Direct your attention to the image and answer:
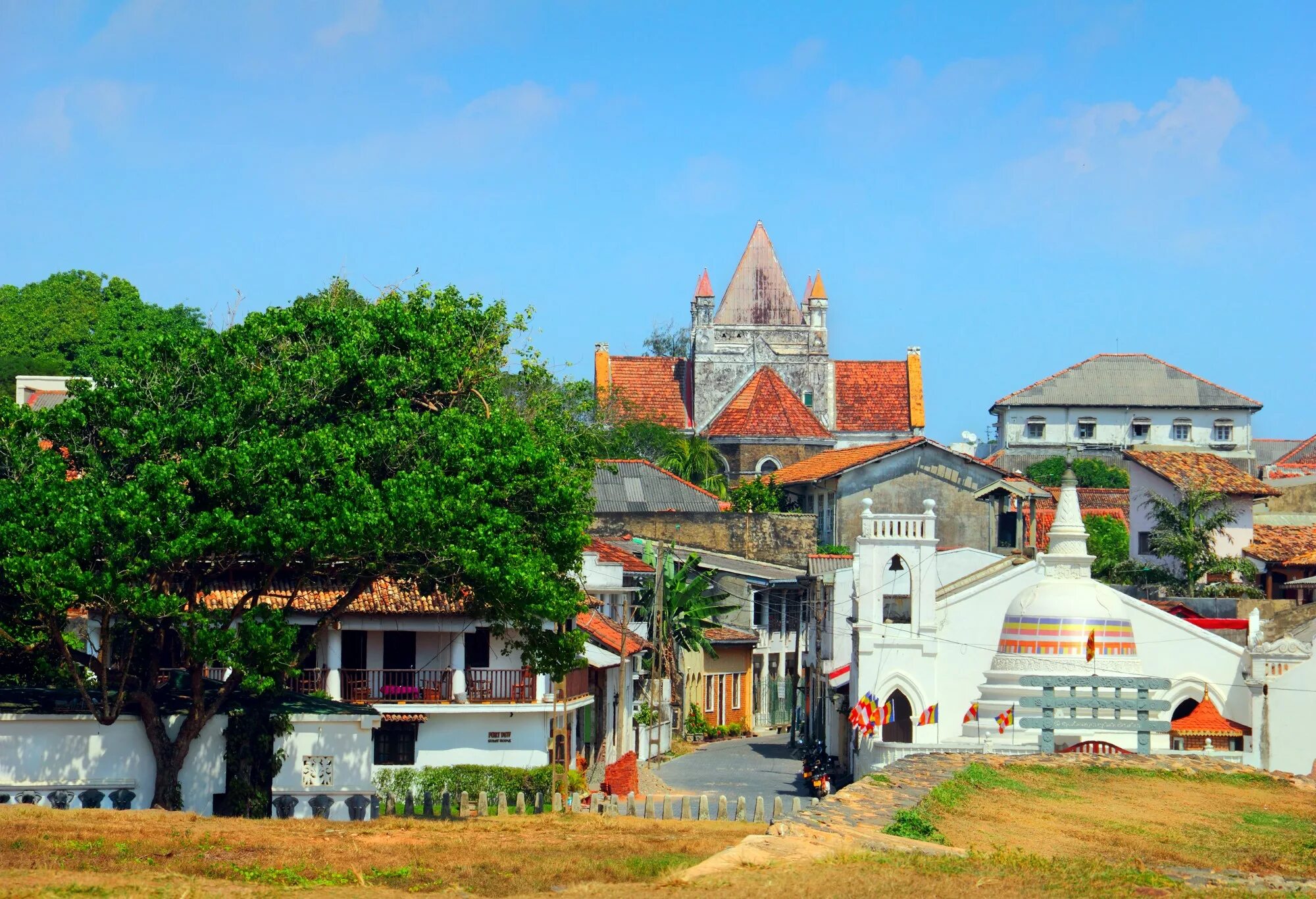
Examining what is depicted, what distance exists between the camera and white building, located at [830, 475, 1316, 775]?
118ft

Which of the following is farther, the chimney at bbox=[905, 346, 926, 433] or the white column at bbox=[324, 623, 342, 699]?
the chimney at bbox=[905, 346, 926, 433]

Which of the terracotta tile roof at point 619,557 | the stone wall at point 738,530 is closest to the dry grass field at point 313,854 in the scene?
the terracotta tile roof at point 619,557

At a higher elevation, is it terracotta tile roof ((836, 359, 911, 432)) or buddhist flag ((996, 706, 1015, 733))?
terracotta tile roof ((836, 359, 911, 432))

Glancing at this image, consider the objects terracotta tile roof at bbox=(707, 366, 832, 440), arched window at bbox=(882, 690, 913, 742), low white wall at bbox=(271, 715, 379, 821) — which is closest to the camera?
low white wall at bbox=(271, 715, 379, 821)

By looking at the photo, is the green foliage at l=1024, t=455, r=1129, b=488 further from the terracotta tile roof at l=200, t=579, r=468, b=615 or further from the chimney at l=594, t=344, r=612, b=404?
the terracotta tile roof at l=200, t=579, r=468, b=615

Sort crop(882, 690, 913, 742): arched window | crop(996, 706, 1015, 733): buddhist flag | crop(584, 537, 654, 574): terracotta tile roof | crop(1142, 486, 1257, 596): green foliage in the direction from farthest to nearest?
crop(1142, 486, 1257, 596): green foliage
crop(584, 537, 654, 574): terracotta tile roof
crop(882, 690, 913, 742): arched window
crop(996, 706, 1015, 733): buddhist flag

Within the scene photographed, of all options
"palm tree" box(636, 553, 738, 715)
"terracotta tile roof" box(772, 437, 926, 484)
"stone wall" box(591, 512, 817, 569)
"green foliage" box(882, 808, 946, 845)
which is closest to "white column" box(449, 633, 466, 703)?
"palm tree" box(636, 553, 738, 715)

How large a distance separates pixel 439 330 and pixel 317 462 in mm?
4305

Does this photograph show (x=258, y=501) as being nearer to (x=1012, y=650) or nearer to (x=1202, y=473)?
(x=1012, y=650)

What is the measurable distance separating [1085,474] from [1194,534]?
3422 cm

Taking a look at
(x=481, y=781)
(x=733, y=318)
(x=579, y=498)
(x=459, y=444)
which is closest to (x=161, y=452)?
(x=459, y=444)

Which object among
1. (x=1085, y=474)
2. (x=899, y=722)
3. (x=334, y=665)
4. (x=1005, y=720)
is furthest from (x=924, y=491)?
(x=334, y=665)

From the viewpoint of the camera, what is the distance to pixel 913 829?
65.4ft

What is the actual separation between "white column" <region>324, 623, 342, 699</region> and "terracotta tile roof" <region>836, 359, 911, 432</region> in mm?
49956
